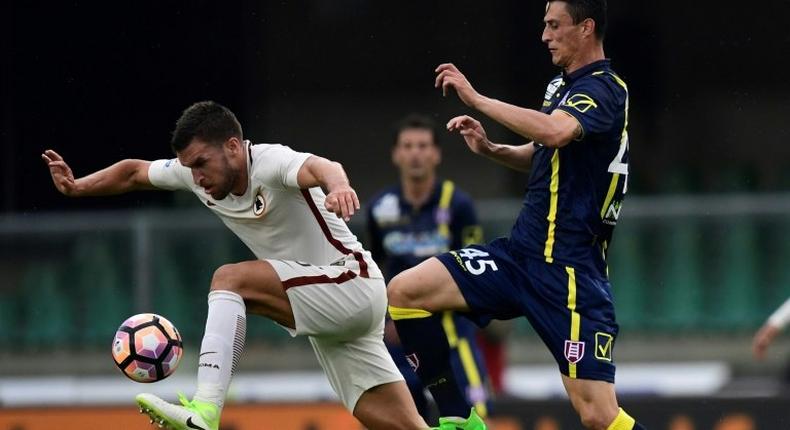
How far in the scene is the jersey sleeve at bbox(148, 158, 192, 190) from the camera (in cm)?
763

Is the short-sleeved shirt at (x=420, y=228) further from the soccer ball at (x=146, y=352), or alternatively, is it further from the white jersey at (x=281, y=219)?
the soccer ball at (x=146, y=352)

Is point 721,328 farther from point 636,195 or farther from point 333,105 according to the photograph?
point 333,105

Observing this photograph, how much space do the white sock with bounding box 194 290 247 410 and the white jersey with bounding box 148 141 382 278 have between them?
0.52m

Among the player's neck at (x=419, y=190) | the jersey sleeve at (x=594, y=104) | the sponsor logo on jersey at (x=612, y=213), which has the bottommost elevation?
the player's neck at (x=419, y=190)

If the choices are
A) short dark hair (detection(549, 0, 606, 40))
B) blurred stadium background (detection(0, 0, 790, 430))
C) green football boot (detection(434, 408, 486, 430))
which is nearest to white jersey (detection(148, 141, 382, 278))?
green football boot (detection(434, 408, 486, 430))

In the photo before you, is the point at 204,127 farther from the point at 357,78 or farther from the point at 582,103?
the point at 357,78

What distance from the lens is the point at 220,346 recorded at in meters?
6.89

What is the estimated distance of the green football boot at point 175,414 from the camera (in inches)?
258

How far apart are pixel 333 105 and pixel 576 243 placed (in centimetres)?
875

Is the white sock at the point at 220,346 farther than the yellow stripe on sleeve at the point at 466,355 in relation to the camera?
No

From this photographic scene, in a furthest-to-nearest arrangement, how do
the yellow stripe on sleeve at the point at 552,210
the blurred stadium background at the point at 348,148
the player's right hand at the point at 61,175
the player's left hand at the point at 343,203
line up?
the blurred stadium background at the point at 348,148
the player's right hand at the point at 61,175
the yellow stripe on sleeve at the point at 552,210
the player's left hand at the point at 343,203

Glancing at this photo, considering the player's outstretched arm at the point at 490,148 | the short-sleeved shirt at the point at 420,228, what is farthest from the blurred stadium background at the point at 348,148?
the player's outstretched arm at the point at 490,148

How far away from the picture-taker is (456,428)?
7508 millimetres

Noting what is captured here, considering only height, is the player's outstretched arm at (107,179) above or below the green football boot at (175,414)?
above
